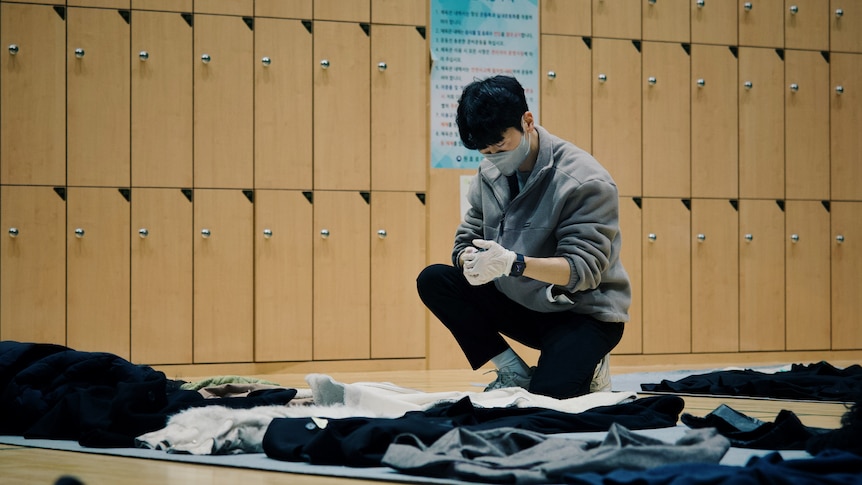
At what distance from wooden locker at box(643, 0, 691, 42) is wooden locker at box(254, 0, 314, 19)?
6.20ft

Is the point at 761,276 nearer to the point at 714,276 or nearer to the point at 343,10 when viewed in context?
the point at 714,276

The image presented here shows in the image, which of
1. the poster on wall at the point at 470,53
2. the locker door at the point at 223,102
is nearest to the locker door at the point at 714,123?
the poster on wall at the point at 470,53

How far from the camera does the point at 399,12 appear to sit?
16.5ft

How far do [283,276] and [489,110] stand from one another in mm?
2376


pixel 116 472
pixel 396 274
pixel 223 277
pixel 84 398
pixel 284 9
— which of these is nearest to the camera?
pixel 116 472

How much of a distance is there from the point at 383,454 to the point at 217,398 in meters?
0.82

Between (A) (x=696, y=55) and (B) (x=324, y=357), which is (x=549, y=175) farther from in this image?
(A) (x=696, y=55)

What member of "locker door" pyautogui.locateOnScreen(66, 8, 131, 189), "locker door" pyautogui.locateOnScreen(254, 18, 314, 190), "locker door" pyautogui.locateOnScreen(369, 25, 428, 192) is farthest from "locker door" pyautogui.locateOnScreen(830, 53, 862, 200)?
"locker door" pyautogui.locateOnScreen(66, 8, 131, 189)

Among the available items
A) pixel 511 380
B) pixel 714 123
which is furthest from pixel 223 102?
pixel 714 123

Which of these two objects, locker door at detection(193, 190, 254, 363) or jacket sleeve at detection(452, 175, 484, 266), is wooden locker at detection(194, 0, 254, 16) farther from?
jacket sleeve at detection(452, 175, 484, 266)

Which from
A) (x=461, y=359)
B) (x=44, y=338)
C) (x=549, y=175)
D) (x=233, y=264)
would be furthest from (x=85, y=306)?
(x=549, y=175)

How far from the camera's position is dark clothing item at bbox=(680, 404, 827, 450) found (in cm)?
195

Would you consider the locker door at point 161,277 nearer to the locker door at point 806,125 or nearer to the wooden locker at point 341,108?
the wooden locker at point 341,108

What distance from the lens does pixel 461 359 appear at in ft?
16.6
